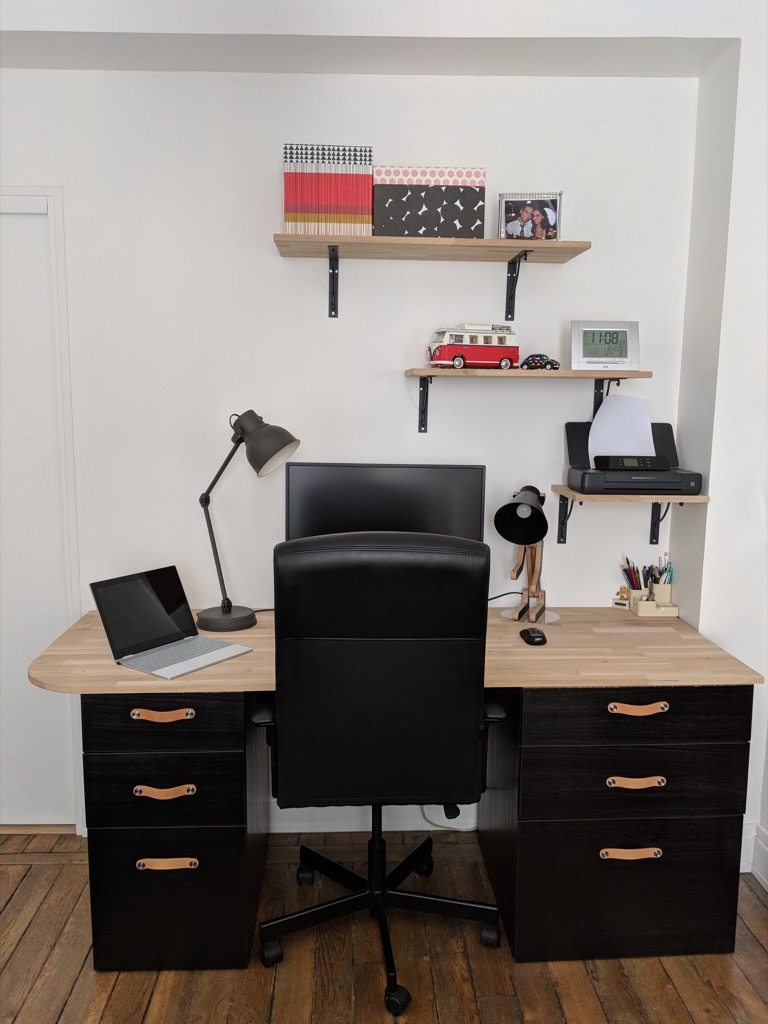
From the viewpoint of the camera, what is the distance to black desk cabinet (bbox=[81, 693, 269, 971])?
1888mm

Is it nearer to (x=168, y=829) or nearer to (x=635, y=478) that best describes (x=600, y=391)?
(x=635, y=478)

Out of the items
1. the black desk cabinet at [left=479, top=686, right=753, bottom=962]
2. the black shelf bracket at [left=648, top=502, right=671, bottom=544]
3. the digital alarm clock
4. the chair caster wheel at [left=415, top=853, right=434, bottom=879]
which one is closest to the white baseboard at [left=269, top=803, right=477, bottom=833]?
the chair caster wheel at [left=415, top=853, right=434, bottom=879]

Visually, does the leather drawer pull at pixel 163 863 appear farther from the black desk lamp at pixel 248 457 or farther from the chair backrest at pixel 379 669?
the black desk lamp at pixel 248 457

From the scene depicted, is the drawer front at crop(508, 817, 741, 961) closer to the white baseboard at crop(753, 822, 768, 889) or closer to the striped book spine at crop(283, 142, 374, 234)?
the white baseboard at crop(753, 822, 768, 889)

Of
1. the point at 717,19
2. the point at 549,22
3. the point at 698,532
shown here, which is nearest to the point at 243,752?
the point at 698,532

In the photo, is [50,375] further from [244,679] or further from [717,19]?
[717,19]

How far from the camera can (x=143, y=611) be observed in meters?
2.15

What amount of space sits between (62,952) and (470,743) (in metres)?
1.25

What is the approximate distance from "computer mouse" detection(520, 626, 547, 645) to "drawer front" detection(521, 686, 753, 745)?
0.81 ft

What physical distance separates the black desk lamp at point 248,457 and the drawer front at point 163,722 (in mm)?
400

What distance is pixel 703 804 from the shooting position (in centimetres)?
200

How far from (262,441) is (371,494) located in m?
0.35

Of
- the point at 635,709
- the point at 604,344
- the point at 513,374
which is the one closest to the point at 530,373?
the point at 513,374

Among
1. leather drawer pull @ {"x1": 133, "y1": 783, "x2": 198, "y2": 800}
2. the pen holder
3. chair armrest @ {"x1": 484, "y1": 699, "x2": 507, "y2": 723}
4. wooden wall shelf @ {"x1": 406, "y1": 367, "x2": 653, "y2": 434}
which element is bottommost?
leather drawer pull @ {"x1": 133, "y1": 783, "x2": 198, "y2": 800}
